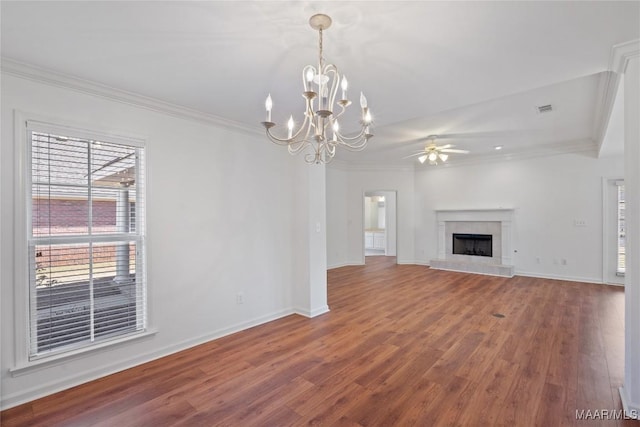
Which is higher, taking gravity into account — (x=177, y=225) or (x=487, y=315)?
(x=177, y=225)

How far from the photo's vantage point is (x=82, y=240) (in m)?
2.48

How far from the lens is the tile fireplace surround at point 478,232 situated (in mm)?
6406

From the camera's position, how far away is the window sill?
7.16 ft

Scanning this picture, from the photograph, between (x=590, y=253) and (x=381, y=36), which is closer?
(x=381, y=36)

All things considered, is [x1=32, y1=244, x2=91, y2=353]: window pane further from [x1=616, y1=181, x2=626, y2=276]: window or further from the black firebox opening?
[x1=616, y1=181, x2=626, y2=276]: window

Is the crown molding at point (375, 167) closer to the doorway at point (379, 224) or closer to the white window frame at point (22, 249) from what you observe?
the doorway at point (379, 224)

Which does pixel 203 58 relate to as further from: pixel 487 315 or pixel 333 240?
pixel 333 240

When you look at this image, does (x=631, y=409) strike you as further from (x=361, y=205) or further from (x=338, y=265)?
(x=361, y=205)

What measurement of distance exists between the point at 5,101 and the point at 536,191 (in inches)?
316

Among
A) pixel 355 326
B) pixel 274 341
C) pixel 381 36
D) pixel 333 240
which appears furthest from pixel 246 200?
pixel 333 240

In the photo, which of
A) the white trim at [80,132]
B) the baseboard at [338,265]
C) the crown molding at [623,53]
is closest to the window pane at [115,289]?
the white trim at [80,132]

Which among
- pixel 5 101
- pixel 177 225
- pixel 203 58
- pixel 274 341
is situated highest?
pixel 203 58

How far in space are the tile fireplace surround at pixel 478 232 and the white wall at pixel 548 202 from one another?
0.16 m

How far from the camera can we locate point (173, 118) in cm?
307
